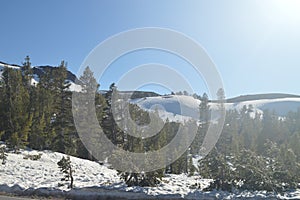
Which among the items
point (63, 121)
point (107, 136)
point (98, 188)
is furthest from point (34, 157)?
→ point (107, 136)

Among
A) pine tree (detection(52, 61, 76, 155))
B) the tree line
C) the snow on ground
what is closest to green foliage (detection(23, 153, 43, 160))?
the tree line

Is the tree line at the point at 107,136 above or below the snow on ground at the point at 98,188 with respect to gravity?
above

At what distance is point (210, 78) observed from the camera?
61.3 ft

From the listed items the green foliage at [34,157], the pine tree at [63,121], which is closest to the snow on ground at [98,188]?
the green foliage at [34,157]

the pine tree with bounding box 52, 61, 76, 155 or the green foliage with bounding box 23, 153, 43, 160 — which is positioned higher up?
the pine tree with bounding box 52, 61, 76, 155

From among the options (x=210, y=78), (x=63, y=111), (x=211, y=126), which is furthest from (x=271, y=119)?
(x=210, y=78)

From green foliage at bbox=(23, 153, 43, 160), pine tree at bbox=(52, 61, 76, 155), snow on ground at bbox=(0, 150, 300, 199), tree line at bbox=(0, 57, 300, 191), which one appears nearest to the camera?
snow on ground at bbox=(0, 150, 300, 199)

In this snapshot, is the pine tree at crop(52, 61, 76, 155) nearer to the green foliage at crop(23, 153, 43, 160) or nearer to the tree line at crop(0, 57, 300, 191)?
the tree line at crop(0, 57, 300, 191)

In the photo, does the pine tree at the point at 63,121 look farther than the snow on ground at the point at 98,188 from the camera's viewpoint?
Yes

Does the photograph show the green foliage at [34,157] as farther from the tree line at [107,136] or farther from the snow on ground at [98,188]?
the snow on ground at [98,188]

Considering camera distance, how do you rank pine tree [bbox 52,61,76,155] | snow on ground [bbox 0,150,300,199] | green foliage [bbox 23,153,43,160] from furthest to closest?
pine tree [bbox 52,61,76,155], green foliage [bbox 23,153,43,160], snow on ground [bbox 0,150,300,199]

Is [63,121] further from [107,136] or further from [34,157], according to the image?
[34,157]

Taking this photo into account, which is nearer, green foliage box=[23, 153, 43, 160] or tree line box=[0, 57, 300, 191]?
tree line box=[0, 57, 300, 191]

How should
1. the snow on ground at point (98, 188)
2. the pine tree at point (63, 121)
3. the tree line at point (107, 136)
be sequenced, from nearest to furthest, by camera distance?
1. the snow on ground at point (98, 188)
2. the tree line at point (107, 136)
3. the pine tree at point (63, 121)
